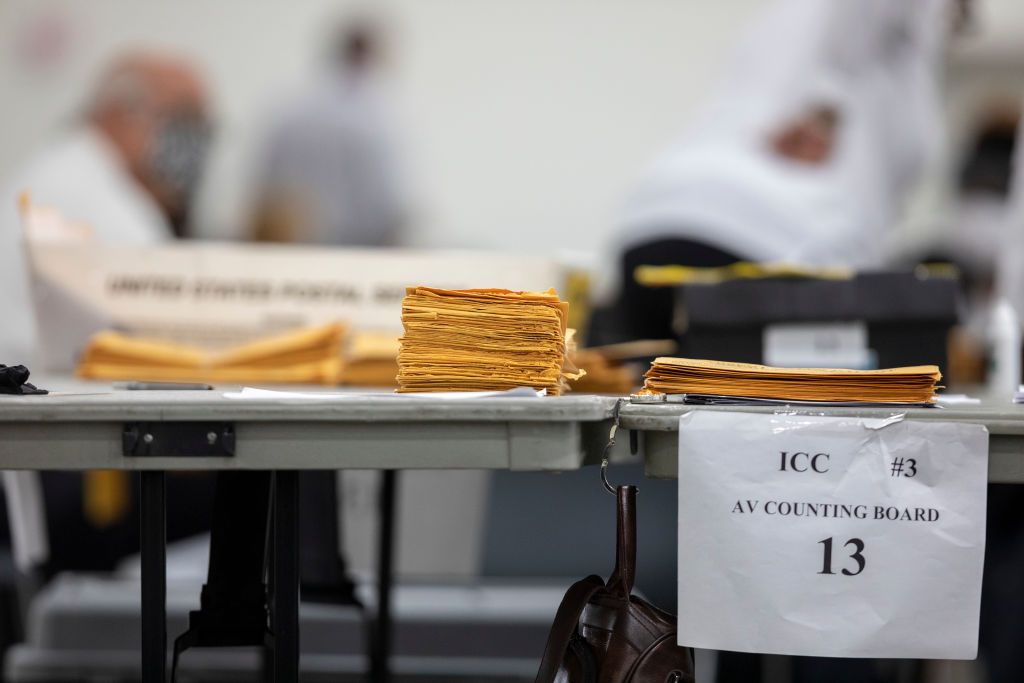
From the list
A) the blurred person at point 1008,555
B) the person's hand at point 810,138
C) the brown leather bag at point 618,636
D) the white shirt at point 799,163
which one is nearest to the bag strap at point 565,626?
the brown leather bag at point 618,636

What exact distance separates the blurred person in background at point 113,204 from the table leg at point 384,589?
0.55 meters

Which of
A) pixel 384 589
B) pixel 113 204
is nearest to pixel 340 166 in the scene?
pixel 113 204

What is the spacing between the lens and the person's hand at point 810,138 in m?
2.18

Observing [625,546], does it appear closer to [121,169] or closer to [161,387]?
[161,387]

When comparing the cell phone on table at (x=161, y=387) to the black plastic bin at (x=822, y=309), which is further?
the black plastic bin at (x=822, y=309)

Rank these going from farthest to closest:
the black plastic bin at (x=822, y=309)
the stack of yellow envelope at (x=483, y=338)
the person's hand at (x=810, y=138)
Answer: the person's hand at (x=810, y=138) < the black plastic bin at (x=822, y=309) < the stack of yellow envelope at (x=483, y=338)

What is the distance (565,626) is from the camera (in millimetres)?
890

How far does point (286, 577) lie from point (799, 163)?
1569 millimetres

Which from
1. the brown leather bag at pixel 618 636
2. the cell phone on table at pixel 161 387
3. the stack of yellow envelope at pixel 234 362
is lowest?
the brown leather bag at pixel 618 636

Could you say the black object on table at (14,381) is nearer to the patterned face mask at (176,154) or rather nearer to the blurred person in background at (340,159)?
the patterned face mask at (176,154)

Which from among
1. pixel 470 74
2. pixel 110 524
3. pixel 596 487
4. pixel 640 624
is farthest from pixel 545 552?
pixel 470 74

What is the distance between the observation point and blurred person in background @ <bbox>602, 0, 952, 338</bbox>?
2072mm

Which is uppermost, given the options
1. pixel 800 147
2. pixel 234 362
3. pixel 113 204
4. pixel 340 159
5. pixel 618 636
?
A: pixel 340 159

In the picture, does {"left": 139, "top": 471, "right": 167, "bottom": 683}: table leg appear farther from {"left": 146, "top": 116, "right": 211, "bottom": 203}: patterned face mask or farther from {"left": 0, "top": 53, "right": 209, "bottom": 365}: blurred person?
{"left": 146, "top": 116, "right": 211, "bottom": 203}: patterned face mask
